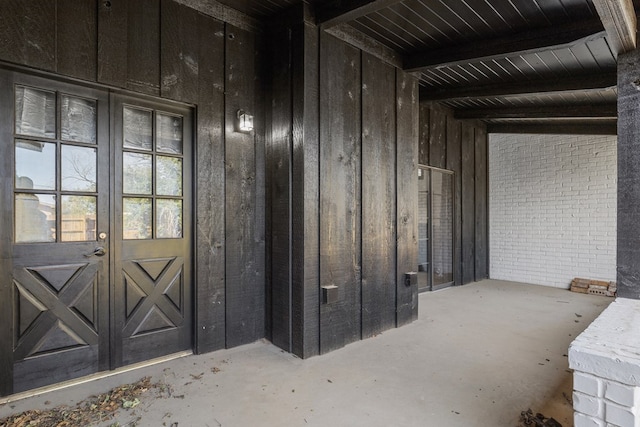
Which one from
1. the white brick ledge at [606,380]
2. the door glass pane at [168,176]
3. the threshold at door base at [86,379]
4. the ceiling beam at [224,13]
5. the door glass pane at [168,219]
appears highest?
the ceiling beam at [224,13]

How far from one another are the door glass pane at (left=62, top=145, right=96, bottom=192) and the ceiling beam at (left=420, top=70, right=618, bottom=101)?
15.0 feet

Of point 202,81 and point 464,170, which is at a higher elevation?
point 202,81

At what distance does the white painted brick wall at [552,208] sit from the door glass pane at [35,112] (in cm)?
741

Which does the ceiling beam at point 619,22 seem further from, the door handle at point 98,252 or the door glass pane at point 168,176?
the door handle at point 98,252

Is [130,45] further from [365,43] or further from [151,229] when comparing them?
[365,43]

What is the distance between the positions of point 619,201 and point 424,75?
9.82ft

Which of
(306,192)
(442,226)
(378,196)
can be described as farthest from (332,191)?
(442,226)

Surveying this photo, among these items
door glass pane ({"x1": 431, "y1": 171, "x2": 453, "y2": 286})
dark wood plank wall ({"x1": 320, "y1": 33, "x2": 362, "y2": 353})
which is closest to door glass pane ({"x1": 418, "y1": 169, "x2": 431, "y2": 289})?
door glass pane ({"x1": 431, "y1": 171, "x2": 453, "y2": 286})

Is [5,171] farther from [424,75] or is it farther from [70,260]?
[424,75]

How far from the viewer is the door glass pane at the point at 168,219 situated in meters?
3.11

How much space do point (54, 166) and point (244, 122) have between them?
5.07ft

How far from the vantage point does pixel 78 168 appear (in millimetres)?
2715

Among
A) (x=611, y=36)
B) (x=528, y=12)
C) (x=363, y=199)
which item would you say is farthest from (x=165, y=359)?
(x=528, y=12)

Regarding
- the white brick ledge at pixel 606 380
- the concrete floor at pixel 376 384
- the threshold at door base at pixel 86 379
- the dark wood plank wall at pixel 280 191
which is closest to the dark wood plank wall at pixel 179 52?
the dark wood plank wall at pixel 280 191
